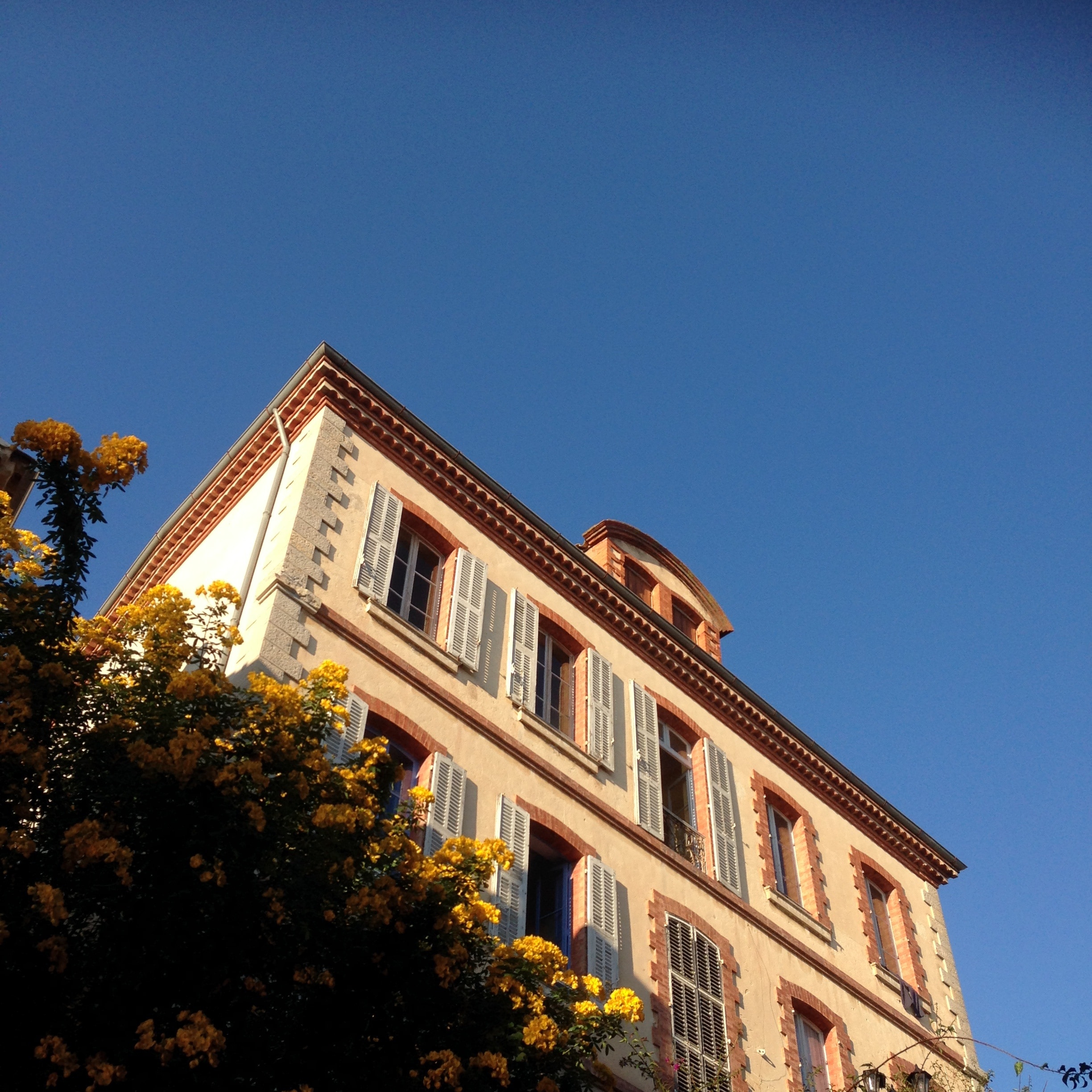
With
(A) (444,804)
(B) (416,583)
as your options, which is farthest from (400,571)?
(A) (444,804)

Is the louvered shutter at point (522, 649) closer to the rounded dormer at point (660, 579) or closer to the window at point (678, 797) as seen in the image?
the window at point (678, 797)

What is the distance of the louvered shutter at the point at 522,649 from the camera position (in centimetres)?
1373

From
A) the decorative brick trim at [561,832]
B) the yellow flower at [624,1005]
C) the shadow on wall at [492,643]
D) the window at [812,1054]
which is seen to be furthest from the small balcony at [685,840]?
the yellow flower at [624,1005]

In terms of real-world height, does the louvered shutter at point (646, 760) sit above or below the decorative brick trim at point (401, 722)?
above

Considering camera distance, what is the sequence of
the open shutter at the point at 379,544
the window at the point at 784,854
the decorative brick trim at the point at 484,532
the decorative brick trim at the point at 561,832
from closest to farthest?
the decorative brick trim at the point at 561,832 < the open shutter at the point at 379,544 < the decorative brick trim at the point at 484,532 < the window at the point at 784,854

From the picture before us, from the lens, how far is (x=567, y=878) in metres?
12.8

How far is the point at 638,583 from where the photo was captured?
19.2 metres

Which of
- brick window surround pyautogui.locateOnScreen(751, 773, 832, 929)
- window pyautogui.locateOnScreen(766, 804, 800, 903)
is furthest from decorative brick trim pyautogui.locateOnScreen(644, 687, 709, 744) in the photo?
window pyautogui.locateOnScreen(766, 804, 800, 903)

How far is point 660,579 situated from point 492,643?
19.3 feet

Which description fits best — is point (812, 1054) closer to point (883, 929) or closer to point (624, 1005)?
point (883, 929)

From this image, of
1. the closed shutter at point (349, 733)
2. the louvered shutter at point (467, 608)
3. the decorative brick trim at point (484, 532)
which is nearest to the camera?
the closed shutter at point (349, 733)

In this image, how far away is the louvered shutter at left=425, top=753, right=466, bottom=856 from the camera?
11.2m

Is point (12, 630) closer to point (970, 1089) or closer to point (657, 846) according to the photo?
point (657, 846)

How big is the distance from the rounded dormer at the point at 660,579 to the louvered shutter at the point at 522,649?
12.1 ft
